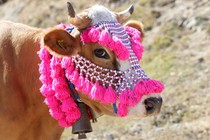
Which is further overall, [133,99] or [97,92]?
[97,92]

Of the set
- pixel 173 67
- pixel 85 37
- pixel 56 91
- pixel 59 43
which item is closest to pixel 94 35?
pixel 85 37

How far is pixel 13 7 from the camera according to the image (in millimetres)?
20922

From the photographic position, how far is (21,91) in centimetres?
541

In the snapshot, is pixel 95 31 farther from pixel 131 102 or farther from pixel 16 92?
pixel 16 92

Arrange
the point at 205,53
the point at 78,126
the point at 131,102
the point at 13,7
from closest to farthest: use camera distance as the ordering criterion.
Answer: the point at 131,102, the point at 78,126, the point at 205,53, the point at 13,7

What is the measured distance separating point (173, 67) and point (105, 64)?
6747 millimetres

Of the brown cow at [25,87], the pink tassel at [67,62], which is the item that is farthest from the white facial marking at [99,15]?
the pink tassel at [67,62]

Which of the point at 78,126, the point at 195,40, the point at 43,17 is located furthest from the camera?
the point at 43,17

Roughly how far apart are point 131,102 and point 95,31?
712mm

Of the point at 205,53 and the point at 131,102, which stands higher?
the point at 131,102

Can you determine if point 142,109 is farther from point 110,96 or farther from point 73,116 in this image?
point 73,116

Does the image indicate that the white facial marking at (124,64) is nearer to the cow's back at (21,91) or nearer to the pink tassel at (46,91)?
the pink tassel at (46,91)

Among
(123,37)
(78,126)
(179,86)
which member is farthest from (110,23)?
(179,86)

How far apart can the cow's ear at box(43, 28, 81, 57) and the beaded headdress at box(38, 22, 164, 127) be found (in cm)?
12
